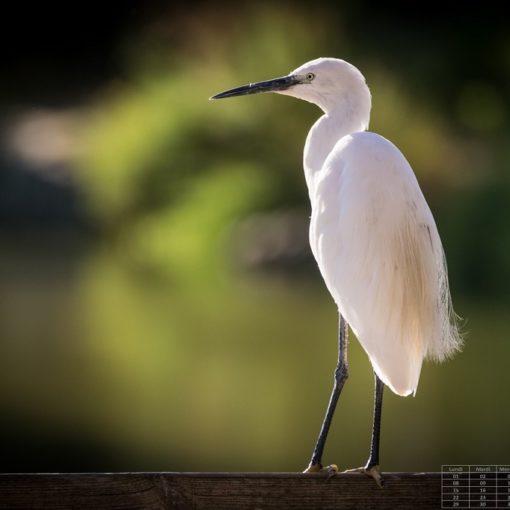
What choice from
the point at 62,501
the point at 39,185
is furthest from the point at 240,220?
the point at 62,501

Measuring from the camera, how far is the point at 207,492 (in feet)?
5.09

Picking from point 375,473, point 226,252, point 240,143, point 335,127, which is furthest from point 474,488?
point 240,143

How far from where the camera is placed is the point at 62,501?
1527 millimetres

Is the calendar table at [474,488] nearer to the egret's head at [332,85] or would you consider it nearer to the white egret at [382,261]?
the white egret at [382,261]

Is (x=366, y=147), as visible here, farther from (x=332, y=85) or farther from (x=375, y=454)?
(x=375, y=454)

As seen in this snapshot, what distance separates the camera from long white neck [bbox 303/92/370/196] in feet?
7.80

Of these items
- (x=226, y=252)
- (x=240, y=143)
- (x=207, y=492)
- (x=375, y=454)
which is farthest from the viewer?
(x=240, y=143)

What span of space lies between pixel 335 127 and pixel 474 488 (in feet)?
3.28

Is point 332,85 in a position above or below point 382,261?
above

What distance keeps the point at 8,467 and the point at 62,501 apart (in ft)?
9.04

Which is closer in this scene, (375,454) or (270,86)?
(375,454)

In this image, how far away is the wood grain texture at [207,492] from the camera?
5.00ft

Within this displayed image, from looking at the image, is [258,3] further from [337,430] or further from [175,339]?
[337,430]

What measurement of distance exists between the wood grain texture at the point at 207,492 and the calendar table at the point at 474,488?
17 millimetres
